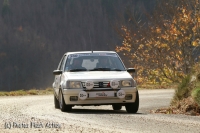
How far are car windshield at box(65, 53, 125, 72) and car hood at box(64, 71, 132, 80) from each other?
37 centimetres

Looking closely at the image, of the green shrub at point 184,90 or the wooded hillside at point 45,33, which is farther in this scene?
the wooded hillside at point 45,33

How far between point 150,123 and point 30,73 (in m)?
147

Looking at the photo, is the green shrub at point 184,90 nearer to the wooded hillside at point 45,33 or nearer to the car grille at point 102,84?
the car grille at point 102,84

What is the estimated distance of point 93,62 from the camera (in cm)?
1691

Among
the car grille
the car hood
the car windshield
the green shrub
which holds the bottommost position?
the green shrub

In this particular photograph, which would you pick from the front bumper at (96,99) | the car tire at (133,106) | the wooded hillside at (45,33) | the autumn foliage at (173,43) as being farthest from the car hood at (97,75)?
the wooded hillside at (45,33)

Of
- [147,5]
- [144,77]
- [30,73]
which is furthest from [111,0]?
[144,77]

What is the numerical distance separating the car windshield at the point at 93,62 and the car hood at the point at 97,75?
1.21ft

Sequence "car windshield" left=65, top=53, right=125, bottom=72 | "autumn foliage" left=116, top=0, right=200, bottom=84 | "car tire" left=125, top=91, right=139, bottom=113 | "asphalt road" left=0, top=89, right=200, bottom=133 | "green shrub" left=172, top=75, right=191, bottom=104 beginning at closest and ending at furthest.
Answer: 1. "asphalt road" left=0, top=89, right=200, bottom=133
2. "car tire" left=125, top=91, right=139, bottom=113
3. "car windshield" left=65, top=53, right=125, bottom=72
4. "green shrub" left=172, top=75, right=191, bottom=104
5. "autumn foliage" left=116, top=0, right=200, bottom=84

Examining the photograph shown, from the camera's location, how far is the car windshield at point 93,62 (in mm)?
16703

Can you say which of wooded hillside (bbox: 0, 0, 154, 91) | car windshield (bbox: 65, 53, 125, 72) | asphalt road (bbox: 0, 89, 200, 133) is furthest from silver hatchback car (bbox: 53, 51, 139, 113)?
wooded hillside (bbox: 0, 0, 154, 91)

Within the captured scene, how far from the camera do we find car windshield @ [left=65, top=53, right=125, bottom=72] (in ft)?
54.8

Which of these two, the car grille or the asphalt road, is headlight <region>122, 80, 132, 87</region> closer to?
the car grille

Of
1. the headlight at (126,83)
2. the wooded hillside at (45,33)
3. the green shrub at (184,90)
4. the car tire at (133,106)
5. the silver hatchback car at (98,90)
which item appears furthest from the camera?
the wooded hillside at (45,33)
